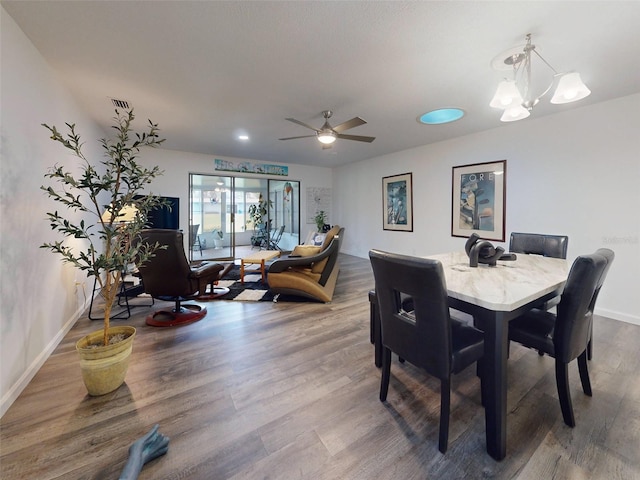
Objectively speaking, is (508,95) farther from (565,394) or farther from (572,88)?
(565,394)

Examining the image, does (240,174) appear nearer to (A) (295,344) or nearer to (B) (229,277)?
(B) (229,277)

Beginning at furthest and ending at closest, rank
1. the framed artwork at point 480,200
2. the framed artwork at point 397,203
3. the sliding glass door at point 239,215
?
the sliding glass door at point 239,215 → the framed artwork at point 397,203 → the framed artwork at point 480,200

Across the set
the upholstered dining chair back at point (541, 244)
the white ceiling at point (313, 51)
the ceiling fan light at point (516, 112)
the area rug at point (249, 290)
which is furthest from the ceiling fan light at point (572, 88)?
the area rug at point (249, 290)

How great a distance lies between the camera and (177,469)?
1.24 meters

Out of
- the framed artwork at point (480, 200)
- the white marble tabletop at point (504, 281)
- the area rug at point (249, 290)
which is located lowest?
the area rug at point (249, 290)

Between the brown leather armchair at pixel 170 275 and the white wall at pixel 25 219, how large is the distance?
2.35ft

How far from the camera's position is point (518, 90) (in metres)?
2.06

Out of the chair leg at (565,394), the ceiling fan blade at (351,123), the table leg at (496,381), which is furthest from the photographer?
the ceiling fan blade at (351,123)

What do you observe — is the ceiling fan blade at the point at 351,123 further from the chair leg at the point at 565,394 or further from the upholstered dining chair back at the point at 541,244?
the chair leg at the point at 565,394

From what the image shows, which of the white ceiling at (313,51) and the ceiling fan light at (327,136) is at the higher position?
the white ceiling at (313,51)

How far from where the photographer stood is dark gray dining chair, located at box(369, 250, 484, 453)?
1.23 meters

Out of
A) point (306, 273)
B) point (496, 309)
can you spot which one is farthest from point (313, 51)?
point (306, 273)

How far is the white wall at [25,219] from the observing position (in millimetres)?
1669

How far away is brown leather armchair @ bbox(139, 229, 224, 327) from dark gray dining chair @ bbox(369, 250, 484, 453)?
7.09 ft
